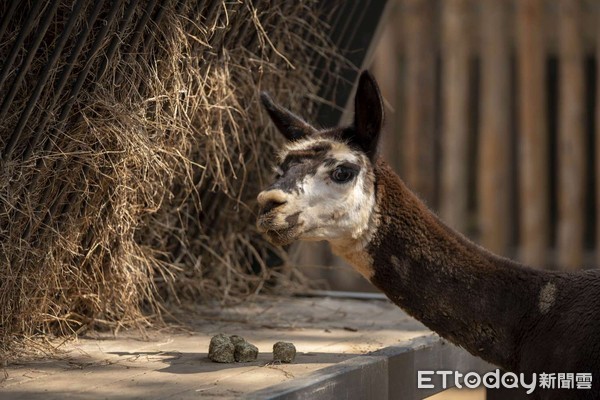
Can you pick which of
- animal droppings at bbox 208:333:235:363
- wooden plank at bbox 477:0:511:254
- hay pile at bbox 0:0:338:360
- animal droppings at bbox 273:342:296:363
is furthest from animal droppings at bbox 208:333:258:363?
wooden plank at bbox 477:0:511:254

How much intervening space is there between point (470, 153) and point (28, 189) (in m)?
6.92

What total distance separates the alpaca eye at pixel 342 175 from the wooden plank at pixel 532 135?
5845mm

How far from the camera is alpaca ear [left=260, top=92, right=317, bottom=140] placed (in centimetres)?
480

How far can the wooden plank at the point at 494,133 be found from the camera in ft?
33.1

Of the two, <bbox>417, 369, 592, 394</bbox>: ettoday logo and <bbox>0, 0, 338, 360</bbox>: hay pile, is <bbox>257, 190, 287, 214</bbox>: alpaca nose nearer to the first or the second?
<bbox>0, 0, 338, 360</bbox>: hay pile

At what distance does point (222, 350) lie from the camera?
174 inches

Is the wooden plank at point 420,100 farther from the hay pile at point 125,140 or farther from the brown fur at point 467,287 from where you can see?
the brown fur at point 467,287

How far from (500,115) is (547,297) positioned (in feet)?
19.5

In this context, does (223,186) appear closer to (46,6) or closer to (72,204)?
(72,204)

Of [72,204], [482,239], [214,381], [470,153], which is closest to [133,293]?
[72,204]

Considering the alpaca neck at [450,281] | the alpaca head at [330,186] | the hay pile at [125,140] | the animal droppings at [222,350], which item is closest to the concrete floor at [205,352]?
the animal droppings at [222,350]

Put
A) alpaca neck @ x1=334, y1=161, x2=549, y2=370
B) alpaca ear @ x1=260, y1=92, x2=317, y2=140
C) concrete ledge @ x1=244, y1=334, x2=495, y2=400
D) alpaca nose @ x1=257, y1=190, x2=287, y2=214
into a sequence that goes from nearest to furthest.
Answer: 1. concrete ledge @ x1=244, y1=334, x2=495, y2=400
2. alpaca nose @ x1=257, y1=190, x2=287, y2=214
3. alpaca neck @ x1=334, y1=161, x2=549, y2=370
4. alpaca ear @ x1=260, y1=92, x2=317, y2=140

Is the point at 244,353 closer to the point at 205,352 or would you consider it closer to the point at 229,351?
the point at 229,351

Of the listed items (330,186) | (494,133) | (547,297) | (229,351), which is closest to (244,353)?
(229,351)
